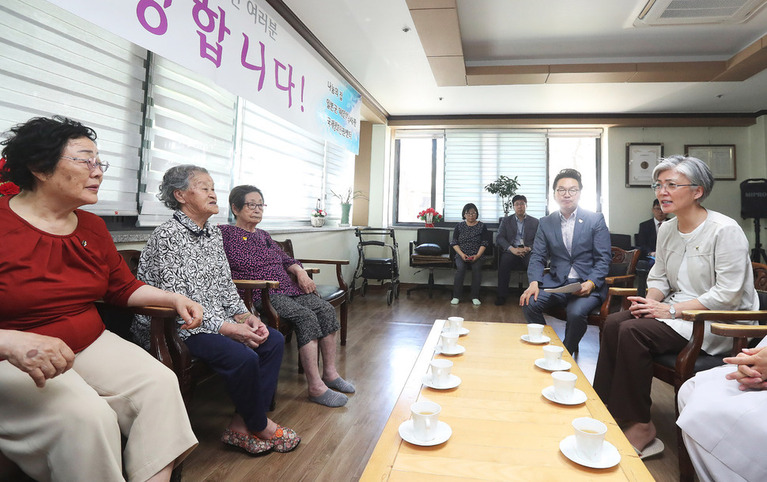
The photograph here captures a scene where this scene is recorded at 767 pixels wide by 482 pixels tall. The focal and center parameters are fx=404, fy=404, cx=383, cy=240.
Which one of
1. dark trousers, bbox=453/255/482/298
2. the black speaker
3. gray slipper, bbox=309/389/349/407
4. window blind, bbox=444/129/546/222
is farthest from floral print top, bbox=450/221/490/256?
gray slipper, bbox=309/389/349/407

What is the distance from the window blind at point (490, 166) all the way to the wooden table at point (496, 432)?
5039mm

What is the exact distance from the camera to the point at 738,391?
1.21 metres

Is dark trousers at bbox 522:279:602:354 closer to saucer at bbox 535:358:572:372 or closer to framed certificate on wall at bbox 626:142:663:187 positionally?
saucer at bbox 535:358:572:372

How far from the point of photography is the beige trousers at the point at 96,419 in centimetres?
98

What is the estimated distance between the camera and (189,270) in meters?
1.71

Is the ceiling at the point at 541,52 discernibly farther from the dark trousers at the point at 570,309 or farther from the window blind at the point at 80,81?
the dark trousers at the point at 570,309

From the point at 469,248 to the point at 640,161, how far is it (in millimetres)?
2811

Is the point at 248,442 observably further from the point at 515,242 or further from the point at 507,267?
the point at 515,242

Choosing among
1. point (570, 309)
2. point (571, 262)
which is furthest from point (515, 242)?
point (570, 309)

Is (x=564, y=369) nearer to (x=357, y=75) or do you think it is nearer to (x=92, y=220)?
(x=92, y=220)

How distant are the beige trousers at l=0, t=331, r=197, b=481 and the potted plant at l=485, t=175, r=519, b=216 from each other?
→ 5.34m

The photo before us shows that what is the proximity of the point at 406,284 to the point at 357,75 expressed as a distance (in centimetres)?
317

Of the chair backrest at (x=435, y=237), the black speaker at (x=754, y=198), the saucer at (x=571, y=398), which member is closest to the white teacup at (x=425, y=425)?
the saucer at (x=571, y=398)

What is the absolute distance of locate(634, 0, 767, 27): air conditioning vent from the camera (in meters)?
3.12
